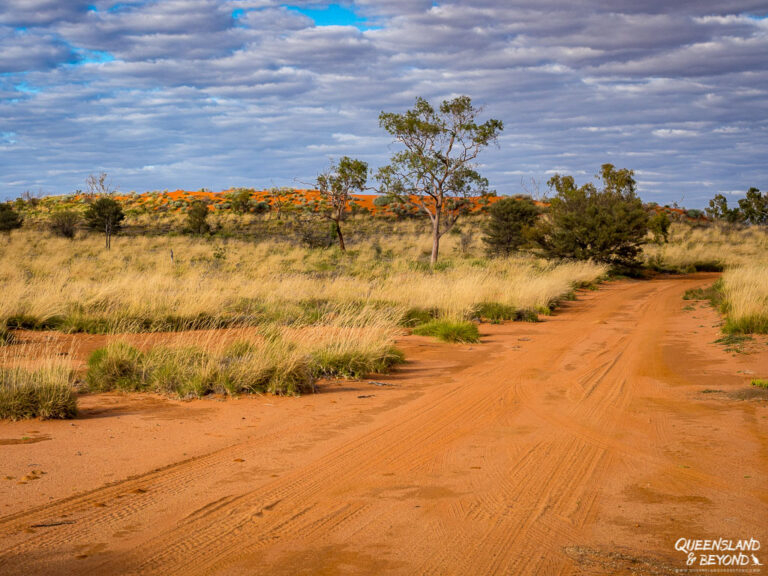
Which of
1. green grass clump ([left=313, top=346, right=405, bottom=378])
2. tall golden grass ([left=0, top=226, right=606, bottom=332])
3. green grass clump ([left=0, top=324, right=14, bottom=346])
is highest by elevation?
tall golden grass ([left=0, top=226, right=606, bottom=332])

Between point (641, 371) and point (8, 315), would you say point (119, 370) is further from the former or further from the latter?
point (641, 371)

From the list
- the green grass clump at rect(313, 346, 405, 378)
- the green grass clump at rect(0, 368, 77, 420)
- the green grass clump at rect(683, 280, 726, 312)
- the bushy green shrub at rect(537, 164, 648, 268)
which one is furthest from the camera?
the bushy green shrub at rect(537, 164, 648, 268)

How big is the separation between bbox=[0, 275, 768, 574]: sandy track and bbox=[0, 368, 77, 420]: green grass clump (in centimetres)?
22

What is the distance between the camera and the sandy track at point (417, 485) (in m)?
3.68

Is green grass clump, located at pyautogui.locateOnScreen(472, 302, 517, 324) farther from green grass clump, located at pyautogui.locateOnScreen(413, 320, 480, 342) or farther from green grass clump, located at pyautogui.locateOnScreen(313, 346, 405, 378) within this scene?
green grass clump, located at pyautogui.locateOnScreen(313, 346, 405, 378)

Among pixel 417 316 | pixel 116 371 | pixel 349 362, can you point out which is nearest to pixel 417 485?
pixel 349 362

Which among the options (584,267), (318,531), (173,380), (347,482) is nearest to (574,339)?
(173,380)

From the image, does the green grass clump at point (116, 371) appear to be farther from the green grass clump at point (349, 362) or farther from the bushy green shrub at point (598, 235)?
the bushy green shrub at point (598, 235)

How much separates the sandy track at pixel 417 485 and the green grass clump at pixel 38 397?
0.22m

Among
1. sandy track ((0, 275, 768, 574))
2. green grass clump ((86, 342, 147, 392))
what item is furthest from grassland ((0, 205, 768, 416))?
sandy track ((0, 275, 768, 574))

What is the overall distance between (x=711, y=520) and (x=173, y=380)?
6131 mm

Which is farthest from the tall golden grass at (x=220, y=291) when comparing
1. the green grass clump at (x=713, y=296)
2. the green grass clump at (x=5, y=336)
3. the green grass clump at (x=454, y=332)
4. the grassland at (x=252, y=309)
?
the green grass clump at (x=713, y=296)

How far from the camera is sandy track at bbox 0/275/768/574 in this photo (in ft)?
12.1

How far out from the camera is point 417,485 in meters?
4.84
